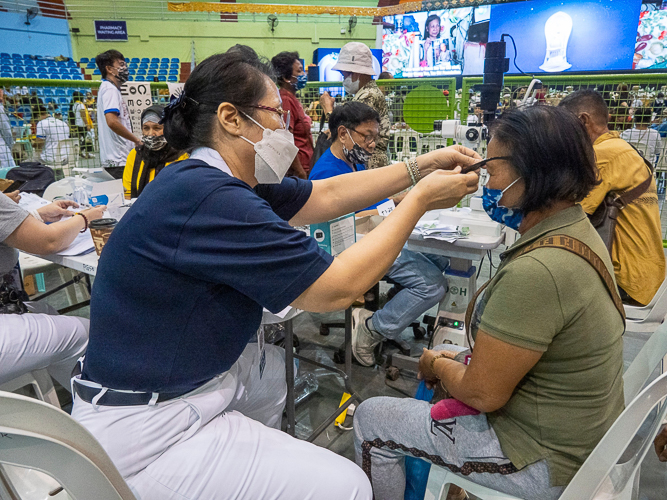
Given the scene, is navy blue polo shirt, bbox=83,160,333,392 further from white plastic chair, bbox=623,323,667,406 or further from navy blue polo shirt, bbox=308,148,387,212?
navy blue polo shirt, bbox=308,148,387,212

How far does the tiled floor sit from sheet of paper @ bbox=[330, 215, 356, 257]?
1.05m

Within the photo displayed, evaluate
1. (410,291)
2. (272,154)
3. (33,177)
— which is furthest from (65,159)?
(272,154)

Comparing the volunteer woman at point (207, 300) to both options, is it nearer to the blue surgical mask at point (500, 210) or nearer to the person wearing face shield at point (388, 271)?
the blue surgical mask at point (500, 210)

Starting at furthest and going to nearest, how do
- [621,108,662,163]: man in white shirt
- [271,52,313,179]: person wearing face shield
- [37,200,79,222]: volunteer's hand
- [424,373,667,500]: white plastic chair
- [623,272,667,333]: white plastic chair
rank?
1. [621,108,662,163]: man in white shirt
2. [271,52,313,179]: person wearing face shield
3. [37,200,79,222]: volunteer's hand
4. [623,272,667,333]: white plastic chair
5. [424,373,667,500]: white plastic chair

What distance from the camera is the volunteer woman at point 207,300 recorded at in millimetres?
1038

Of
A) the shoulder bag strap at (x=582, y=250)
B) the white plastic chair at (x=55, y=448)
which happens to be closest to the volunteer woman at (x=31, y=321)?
the white plastic chair at (x=55, y=448)

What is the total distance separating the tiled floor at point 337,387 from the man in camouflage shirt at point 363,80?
62.9 inches

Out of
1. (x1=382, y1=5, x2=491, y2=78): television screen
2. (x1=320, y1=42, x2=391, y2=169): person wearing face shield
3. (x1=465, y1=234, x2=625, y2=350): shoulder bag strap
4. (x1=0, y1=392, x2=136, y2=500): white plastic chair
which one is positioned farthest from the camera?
(x1=382, y1=5, x2=491, y2=78): television screen

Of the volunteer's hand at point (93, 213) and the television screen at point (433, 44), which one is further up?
the television screen at point (433, 44)

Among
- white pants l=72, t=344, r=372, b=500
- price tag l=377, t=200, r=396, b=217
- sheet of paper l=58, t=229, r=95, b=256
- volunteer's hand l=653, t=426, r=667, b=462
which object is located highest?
price tag l=377, t=200, r=396, b=217

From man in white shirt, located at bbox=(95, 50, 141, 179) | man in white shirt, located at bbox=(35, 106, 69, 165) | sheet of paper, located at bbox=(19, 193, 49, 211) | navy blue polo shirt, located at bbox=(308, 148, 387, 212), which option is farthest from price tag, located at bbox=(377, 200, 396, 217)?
man in white shirt, located at bbox=(35, 106, 69, 165)

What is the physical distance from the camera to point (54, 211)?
8.13ft

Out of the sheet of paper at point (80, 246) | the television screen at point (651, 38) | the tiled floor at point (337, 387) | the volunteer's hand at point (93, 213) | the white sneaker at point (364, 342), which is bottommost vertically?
the tiled floor at point (337, 387)

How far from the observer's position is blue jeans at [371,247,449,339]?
2.88 m
